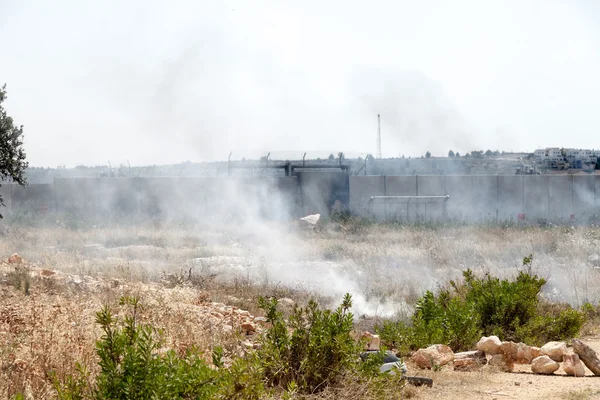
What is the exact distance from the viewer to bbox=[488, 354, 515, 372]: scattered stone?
8086 mm

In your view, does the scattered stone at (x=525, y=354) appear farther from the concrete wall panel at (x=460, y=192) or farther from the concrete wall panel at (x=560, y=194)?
the concrete wall panel at (x=560, y=194)

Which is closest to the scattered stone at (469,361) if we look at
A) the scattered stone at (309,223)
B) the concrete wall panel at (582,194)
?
the scattered stone at (309,223)

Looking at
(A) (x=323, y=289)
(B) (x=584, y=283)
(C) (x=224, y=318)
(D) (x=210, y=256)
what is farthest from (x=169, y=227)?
(C) (x=224, y=318)

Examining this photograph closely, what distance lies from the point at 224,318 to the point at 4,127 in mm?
7315

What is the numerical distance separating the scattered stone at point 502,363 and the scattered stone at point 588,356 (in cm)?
79

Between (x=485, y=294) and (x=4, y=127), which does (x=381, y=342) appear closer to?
(x=485, y=294)

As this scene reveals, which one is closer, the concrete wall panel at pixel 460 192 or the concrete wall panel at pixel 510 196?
the concrete wall panel at pixel 510 196

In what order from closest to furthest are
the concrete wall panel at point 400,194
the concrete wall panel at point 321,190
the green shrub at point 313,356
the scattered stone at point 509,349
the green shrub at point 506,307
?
1. the green shrub at point 313,356
2. the scattered stone at point 509,349
3. the green shrub at point 506,307
4. the concrete wall panel at point 400,194
5. the concrete wall panel at point 321,190

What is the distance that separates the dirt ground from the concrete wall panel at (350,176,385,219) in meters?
26.7

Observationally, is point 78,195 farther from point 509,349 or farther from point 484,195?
point 509,349

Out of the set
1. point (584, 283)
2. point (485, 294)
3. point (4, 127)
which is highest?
point (4, 127)

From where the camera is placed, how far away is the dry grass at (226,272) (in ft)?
22.5

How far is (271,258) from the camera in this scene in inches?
861

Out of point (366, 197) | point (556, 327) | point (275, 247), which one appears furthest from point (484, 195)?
point (556, 327)
